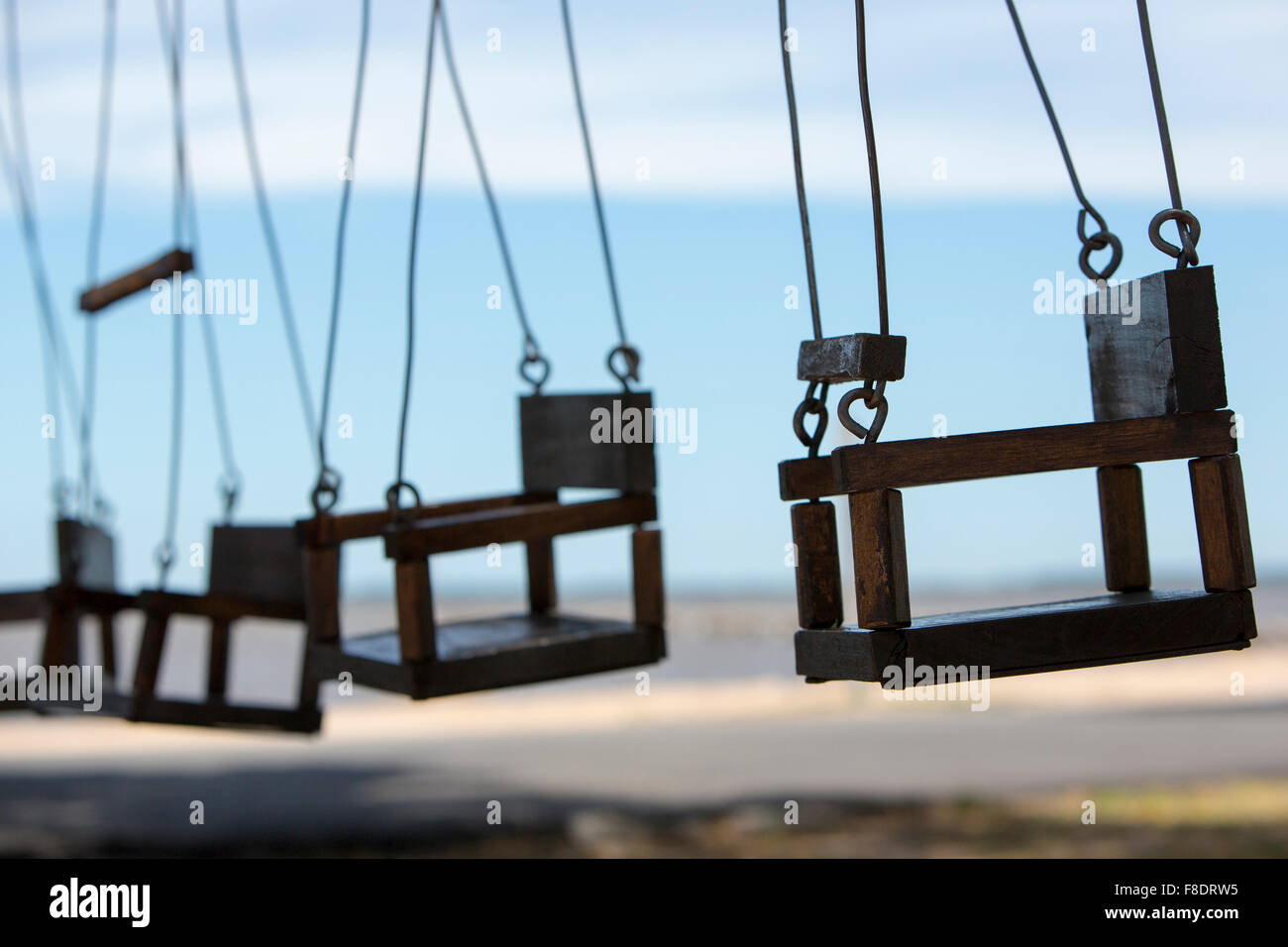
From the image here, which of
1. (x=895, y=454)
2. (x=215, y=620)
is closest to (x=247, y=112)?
(x=215, y=620)

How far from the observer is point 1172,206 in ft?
6.12

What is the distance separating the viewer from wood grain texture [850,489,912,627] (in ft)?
5.81

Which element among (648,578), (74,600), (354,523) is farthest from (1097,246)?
(74,600)

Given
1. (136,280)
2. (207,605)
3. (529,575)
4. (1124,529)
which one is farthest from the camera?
(136,280)

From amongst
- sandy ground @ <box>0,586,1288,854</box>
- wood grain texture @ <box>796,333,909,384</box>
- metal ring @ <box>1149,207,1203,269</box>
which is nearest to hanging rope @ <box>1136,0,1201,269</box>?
metal ring @ <box>1149,207,1203,269</box>

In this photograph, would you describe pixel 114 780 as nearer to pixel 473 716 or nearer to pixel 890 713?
pixel 473 716

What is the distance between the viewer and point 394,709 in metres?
14.2

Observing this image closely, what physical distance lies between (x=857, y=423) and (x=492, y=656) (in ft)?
3.25

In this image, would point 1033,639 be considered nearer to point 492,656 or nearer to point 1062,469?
point 1062,469

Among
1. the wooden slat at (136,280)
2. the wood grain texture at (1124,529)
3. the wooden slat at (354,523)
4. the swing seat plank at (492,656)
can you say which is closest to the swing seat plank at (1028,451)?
the wood grain texture at (1124,529)

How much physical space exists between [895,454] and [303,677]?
1860 millimetres

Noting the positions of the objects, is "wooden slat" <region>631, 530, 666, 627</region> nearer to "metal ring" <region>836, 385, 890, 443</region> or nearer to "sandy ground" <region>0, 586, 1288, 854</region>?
"metal ring" <region>836, 385, 890, 443</region>

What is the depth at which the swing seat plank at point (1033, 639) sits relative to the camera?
1.78 m

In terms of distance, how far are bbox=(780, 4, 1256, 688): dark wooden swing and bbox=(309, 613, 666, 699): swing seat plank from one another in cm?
74
